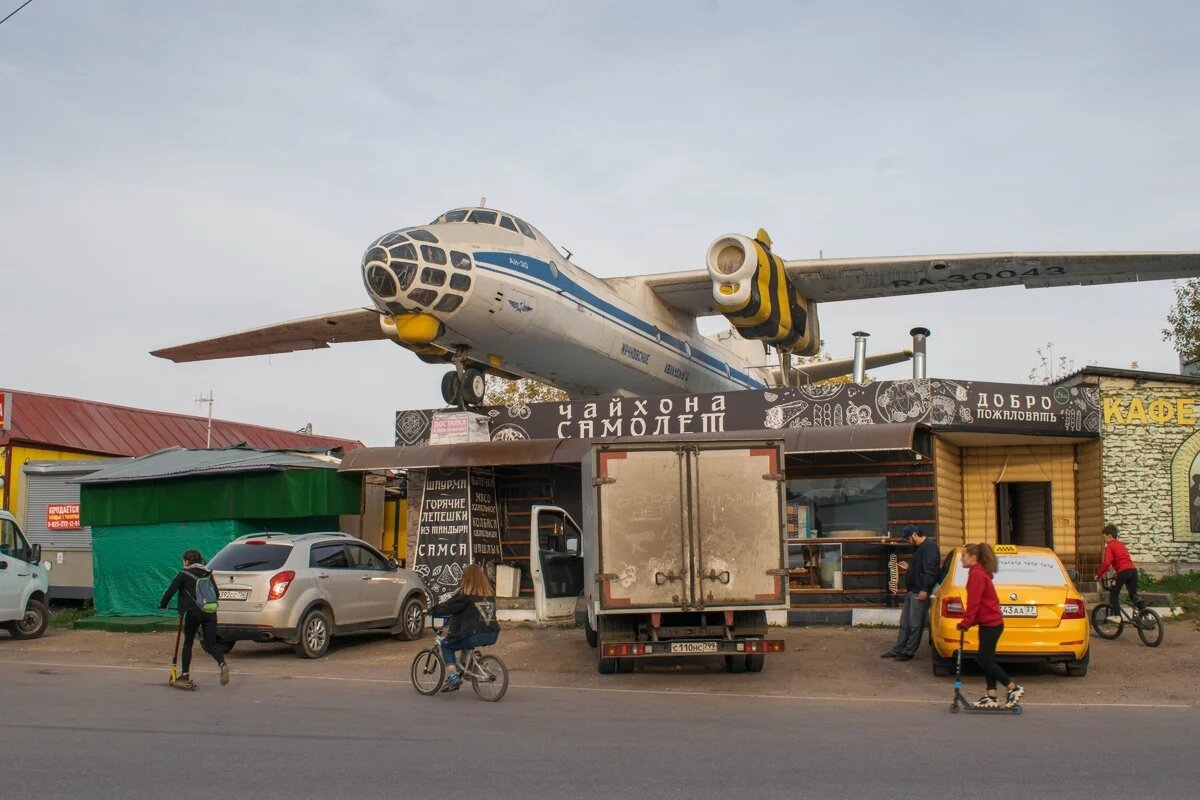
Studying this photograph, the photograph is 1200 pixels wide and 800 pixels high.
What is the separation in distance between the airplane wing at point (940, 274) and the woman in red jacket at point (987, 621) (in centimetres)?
1329

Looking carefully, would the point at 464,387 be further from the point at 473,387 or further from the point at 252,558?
the point at 252,558

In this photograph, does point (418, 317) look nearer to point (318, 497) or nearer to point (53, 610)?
point (318, 497)

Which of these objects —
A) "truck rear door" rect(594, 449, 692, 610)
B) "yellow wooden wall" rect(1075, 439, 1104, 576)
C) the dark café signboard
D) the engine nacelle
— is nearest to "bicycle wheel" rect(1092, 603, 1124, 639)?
the dark café signboard

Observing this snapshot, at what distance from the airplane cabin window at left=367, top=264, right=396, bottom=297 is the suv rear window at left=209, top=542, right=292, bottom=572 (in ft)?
13.5

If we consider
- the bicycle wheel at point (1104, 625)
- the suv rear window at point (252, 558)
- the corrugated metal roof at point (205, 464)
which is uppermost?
the corrugated metal roof at point (205, 464)

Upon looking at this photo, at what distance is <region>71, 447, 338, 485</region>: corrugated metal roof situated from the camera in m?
20.1

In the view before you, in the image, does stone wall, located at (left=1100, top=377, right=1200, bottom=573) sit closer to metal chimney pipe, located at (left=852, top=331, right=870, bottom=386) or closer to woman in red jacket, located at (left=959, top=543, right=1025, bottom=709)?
metal chimney pipe, located at (left=852, top=331, right=870, bottom=386)

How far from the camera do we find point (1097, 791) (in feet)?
22.3

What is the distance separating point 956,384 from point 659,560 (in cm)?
803

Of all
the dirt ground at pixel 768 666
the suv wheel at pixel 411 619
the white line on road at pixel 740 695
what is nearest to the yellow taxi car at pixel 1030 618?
the dirt ground at pixel 768 666

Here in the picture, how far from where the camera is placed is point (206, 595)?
1245 centimetres

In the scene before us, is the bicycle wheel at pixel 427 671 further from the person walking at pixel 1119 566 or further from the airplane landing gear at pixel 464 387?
the airplane landing gear at pixel 464 387

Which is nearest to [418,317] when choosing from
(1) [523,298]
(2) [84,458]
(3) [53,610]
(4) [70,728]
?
(1) [523,298]

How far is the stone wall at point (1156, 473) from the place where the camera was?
19.8 m
